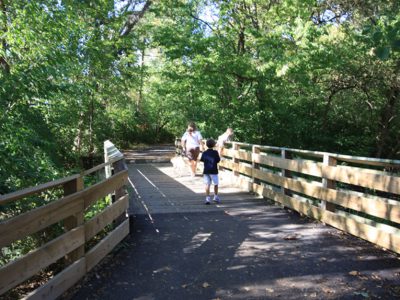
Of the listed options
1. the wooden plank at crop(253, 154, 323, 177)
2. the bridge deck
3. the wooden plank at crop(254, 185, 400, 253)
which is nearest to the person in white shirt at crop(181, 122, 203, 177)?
the wooden plank at crop(253, 154, 323, 177)

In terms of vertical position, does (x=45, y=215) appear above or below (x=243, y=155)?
below

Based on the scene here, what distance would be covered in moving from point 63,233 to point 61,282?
1.87ft

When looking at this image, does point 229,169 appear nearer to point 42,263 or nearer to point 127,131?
point 42,263

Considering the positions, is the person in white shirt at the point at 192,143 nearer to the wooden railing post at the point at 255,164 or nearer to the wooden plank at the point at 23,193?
the wooden railing post at the point at 255,164

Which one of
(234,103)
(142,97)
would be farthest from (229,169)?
(142,97)

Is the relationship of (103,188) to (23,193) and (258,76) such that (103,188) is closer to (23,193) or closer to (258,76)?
(23,193)

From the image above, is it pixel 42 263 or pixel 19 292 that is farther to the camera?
pixel 19 292

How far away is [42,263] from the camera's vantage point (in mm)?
3826

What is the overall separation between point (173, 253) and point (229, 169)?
7562mm

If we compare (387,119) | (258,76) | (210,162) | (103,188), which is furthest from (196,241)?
(387,119)

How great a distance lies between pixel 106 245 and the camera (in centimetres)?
538

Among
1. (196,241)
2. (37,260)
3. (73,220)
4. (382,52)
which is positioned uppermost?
(382,52)

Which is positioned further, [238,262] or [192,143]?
[192,143]

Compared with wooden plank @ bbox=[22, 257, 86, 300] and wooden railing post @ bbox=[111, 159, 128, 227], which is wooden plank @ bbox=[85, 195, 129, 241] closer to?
wooden railing post @ bbox=[111, 159, 128, 227]
